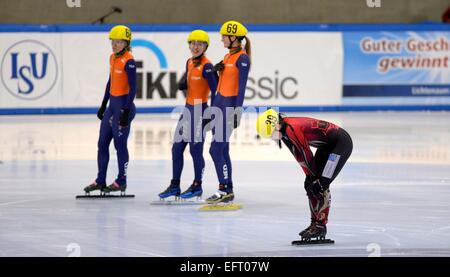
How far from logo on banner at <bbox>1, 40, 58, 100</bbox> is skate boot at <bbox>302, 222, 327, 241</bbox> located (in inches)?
488

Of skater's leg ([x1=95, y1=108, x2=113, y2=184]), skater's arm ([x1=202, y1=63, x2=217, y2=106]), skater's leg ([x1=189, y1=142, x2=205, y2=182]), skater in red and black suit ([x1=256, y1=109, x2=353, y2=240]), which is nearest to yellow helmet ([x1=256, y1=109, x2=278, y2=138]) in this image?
skater in red and black suit ([x1=256, y1=109, x2=353, y2=240])

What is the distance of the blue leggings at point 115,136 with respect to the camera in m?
10.3

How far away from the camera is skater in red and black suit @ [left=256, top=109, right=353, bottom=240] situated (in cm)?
767

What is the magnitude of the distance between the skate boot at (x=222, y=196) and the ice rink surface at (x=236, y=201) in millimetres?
187

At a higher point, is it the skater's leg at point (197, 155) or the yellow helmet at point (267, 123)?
the yellow helmet at point (267, 123)

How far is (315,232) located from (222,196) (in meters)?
1.95

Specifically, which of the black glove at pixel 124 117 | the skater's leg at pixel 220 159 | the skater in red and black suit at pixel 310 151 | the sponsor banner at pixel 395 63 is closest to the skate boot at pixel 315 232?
the skater in red and black suit at pixel 310 151

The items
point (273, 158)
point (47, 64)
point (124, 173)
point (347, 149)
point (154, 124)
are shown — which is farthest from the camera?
point (47, 64)

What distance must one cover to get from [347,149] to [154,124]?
10.4 meters

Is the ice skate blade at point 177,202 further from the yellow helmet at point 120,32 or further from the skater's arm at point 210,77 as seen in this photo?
the yellow helmet at point 120,32

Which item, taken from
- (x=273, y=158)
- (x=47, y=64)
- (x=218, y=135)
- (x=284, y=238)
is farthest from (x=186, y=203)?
(x=47, y=64)

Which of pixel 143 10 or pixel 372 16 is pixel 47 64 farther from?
pixel 372 16

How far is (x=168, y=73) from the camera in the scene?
65.8 ft

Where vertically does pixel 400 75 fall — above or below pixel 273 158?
above
